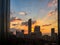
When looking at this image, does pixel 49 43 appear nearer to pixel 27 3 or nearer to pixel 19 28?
pixel 19 28

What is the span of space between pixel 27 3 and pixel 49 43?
50 centimetres

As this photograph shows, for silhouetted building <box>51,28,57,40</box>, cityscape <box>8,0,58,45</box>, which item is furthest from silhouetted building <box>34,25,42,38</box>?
silhouetted building <box>51,28,57,40</box>

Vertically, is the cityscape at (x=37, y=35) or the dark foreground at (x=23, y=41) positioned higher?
the cityscape at (x=37, y=35)

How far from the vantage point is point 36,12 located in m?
1.73

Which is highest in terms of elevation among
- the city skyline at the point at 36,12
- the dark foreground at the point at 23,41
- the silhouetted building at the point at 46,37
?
the city skyline at the point at 36,12

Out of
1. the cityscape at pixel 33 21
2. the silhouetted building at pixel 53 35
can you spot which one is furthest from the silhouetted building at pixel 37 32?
the silhouetted building at pixel 53 35

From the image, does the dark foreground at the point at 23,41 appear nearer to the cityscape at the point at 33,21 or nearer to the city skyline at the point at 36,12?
the cityscape at the point at 33,21

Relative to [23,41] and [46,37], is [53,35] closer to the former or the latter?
[46,37]

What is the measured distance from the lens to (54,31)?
5.50 ft

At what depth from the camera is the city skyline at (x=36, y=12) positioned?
1707 mm

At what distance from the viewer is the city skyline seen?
1.71m

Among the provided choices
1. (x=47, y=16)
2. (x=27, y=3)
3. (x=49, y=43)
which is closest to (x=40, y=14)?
(x=47, y=16)

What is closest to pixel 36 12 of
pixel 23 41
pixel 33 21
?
pixel 33 21

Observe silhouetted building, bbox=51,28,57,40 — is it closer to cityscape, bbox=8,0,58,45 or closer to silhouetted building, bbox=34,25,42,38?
cityscape, bbox=8,0,58,45
